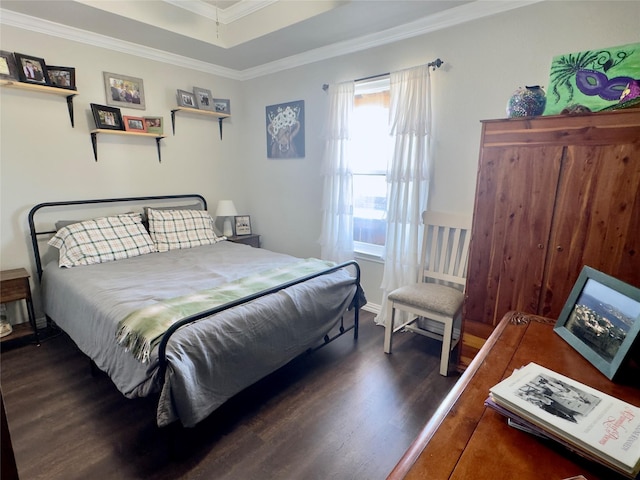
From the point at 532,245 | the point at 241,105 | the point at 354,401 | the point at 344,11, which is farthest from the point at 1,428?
the point at 241,105

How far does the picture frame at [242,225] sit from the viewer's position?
4000 millimetres

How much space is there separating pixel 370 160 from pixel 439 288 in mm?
1336

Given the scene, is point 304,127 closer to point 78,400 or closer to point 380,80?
point 380,80

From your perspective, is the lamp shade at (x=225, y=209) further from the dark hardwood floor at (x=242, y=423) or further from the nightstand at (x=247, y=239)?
the dark hardwood floor at (x=242, y=423)

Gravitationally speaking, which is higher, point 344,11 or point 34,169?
point 344,11

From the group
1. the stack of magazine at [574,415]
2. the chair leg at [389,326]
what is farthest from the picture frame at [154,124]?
the stack of magazine at [574,415]

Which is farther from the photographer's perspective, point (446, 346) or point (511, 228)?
point (446, 346)

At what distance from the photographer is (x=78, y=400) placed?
2043 millimetres

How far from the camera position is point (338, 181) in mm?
3225

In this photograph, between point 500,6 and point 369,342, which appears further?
point 369,342

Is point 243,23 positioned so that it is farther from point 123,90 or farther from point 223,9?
point 123,90

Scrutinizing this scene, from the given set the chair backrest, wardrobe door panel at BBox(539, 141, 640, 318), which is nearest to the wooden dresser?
wardrobe door panel at BBox(539, 141, 640, 318)

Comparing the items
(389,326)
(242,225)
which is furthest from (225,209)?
(389,326)

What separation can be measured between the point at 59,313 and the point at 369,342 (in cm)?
231
